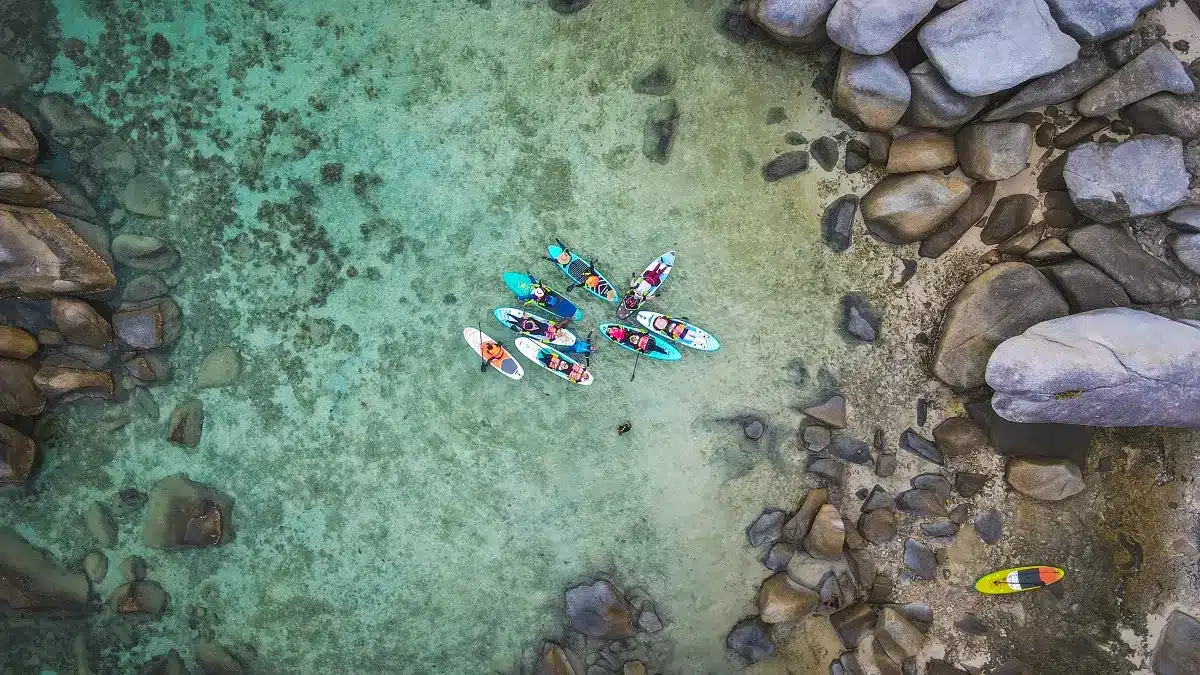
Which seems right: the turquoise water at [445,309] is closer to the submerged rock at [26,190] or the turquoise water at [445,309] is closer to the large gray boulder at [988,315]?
the submerged rock at [26,190]

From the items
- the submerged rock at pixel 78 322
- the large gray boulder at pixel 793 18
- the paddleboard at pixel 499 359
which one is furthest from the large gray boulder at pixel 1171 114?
the submerged rock at pixel 78 322

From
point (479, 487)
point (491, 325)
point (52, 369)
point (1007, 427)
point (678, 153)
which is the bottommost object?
Result: point (1007, 427)

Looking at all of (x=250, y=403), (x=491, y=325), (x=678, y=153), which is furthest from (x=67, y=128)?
(x=678, y=153)

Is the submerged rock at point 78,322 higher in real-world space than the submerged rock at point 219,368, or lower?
higher

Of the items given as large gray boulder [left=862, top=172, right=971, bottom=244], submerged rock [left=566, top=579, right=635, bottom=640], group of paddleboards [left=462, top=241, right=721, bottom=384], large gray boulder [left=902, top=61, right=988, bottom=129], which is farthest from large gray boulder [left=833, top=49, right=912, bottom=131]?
submerged rock [left=566, top=579, right=635, bottom=640]

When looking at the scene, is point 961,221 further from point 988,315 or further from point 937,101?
point 937,101

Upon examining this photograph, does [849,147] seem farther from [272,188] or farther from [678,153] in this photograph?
[272,188]

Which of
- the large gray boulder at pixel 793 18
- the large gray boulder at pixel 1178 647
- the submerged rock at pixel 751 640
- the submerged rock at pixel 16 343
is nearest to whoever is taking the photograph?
the large gray boulder at pixel 793 18
